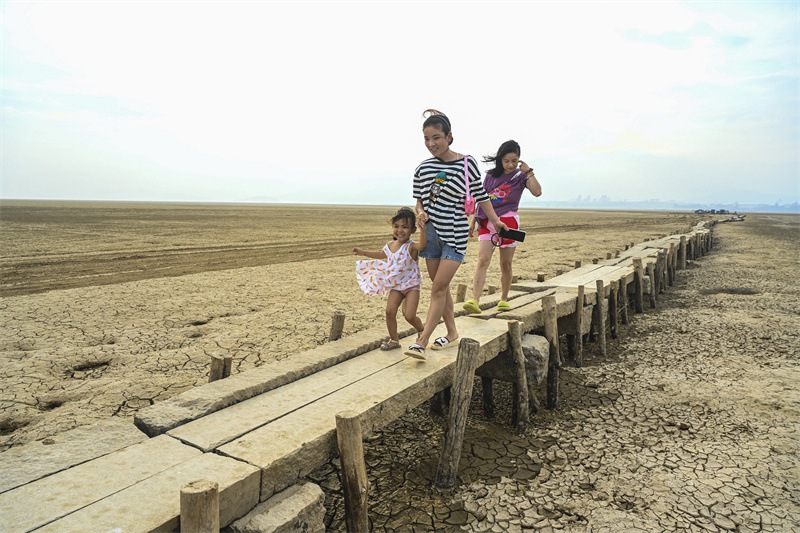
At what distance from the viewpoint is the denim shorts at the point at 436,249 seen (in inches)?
149

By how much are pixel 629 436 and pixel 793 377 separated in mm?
2840

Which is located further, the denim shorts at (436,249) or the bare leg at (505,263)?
the bare leg at (505,263)

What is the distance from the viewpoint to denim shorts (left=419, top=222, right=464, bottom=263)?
149 inches

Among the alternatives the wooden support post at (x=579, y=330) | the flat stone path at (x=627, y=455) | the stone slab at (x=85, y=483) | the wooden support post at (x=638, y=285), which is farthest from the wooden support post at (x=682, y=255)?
the stone slab at (x=85, y=483)

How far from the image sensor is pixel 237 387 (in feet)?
10.8

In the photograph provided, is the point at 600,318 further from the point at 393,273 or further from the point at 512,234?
the point at 393,273

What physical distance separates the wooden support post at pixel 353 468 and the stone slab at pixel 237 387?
95cm

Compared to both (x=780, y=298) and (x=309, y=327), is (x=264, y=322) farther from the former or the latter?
(x=780, y=298)

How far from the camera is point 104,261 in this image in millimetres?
13375

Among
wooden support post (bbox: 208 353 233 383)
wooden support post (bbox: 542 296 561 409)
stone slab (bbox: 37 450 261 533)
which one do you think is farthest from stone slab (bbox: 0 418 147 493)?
wooden support post (bbox: 542 296 561 409)

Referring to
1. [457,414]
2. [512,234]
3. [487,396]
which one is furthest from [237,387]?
[512,234]

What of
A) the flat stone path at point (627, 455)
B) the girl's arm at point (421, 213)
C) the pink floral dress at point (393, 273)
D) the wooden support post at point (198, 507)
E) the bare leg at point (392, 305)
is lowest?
the flat stone path at point (627, 455)

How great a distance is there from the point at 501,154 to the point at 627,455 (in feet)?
10.8

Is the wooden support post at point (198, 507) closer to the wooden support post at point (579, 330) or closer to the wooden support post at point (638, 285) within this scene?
the wooden support post at point (579, 330)
